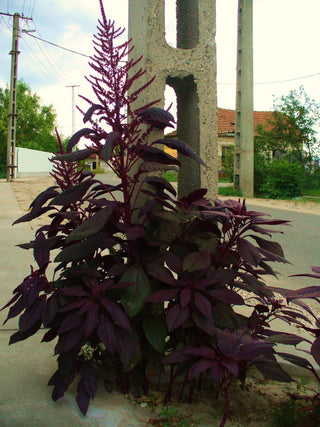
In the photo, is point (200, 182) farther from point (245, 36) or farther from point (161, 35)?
point (245, 36)

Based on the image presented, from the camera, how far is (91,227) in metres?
1.54

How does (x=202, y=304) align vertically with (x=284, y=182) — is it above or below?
below

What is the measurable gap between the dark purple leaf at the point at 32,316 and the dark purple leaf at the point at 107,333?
0.31m

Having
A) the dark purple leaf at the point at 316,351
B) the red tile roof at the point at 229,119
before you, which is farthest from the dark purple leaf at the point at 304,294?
the red tile roof at the point at 229,119

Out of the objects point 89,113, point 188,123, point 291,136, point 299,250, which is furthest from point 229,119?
point 89,113

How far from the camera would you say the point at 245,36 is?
15.2 metres

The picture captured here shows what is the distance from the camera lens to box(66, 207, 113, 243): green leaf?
1511 millimetres

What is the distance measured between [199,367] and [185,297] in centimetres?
25

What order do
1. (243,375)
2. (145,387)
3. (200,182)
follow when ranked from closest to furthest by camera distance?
(243,375) → (145,387) → (200,182)

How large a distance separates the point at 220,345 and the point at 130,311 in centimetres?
37

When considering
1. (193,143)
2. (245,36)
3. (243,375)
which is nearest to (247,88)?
(245,36)

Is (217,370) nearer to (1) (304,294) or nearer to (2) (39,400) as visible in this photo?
(1) (304,294)

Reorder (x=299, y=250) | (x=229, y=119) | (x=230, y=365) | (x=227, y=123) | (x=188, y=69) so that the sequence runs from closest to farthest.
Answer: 1. (x=230, y=365)
2. (x=188, y=69)
3. (x=299, y=250)
4. (x=227, y=123)
5. (x=229, y=119)

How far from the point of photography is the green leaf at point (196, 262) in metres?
1.51
